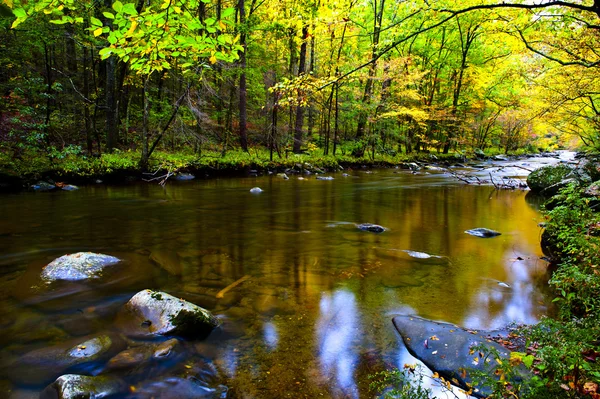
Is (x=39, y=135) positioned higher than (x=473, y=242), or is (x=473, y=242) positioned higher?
(x=39, y=135)

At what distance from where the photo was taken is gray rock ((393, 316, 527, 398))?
2980 millimetres

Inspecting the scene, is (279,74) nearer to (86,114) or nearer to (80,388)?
(86,114)

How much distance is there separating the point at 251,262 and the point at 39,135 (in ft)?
33.0

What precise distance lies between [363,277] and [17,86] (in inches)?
531

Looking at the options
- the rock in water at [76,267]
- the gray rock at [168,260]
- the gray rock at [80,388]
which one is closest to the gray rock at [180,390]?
the gray rock at [80,388]

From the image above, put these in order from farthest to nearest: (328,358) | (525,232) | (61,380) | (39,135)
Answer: (39,135) < (525,232) < (328,358) < (61,380)

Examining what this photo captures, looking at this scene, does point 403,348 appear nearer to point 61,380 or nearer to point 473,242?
point 61,380

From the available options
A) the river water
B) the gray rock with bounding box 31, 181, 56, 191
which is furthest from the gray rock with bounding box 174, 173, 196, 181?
the gray rock with bounding box 31, 181, 56, 191

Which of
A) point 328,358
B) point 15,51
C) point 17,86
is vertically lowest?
point 328,358

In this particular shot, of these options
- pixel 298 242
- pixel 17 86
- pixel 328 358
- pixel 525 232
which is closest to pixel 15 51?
pixel 17 86

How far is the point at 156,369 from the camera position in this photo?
10.2ft

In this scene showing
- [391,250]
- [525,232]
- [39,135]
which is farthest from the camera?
[39,135]

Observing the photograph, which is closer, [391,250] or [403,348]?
[403,348]

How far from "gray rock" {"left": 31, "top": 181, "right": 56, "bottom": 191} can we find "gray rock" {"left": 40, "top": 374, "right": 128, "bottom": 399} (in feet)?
37.3
